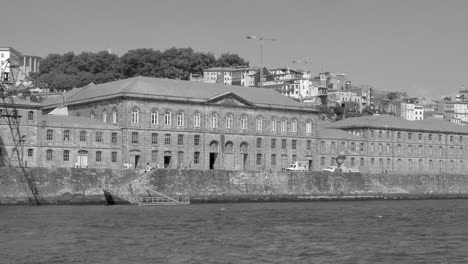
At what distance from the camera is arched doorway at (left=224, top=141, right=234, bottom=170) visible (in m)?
93.3

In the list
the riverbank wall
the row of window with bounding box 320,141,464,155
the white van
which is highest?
the row of window with bounding box 320,141,464,155

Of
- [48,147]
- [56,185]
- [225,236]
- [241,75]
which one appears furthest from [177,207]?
[241,75]

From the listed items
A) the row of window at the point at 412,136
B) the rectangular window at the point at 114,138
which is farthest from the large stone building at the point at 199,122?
the row of window at the point at 412,136

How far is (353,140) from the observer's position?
4198 inches

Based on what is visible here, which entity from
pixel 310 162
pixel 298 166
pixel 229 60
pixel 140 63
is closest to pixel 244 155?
pixel 298 166

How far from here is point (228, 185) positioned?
266 feet

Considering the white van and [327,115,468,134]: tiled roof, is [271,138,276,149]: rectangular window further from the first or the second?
[327,115,468,134]: tiled roof

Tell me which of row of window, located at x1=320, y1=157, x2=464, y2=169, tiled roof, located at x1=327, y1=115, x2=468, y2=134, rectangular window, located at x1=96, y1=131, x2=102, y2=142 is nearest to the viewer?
rectangular window, located at x1=96, y1=131, x2=102, y2=142

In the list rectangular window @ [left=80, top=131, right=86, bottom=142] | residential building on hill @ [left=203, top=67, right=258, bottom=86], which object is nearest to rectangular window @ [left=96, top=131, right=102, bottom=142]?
rectangular window @ [left=80, top=131, right=86, bottom=142]

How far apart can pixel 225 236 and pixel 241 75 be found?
140765mm

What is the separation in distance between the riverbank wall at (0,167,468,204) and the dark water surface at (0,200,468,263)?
4.72 metres

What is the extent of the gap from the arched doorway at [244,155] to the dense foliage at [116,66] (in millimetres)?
54245

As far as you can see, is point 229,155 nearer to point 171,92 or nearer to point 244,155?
point 244,155

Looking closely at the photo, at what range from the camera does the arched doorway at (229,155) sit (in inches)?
3675
